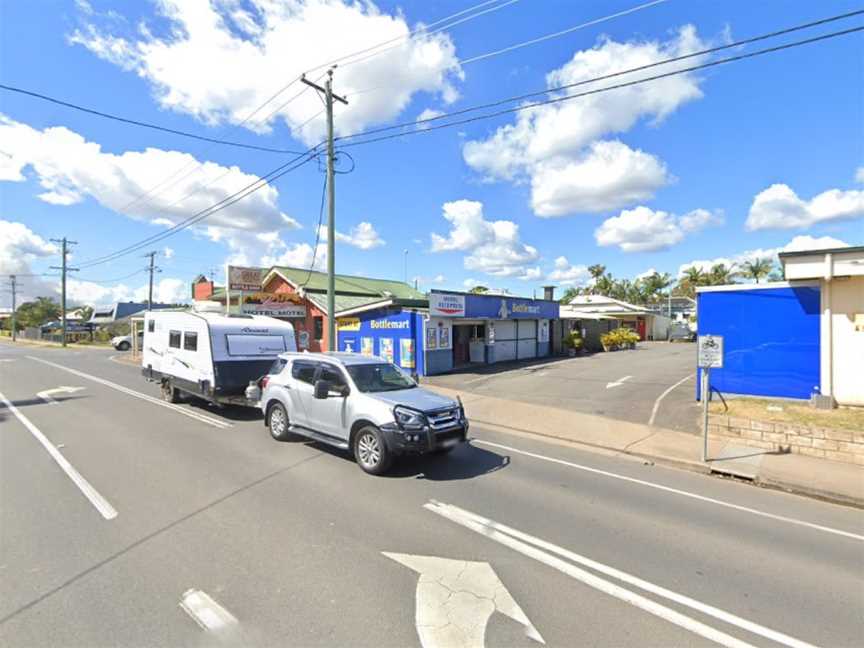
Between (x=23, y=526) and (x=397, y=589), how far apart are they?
4313mm

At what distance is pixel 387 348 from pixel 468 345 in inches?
212

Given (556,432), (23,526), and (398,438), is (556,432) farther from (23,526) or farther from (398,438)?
(23,526)

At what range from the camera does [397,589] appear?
370 centimetres

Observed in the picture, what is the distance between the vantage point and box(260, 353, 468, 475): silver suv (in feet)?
21.4

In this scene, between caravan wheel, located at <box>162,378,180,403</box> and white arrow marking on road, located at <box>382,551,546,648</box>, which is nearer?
white arrow marking on road, located at <box>382,551,546,648</box>

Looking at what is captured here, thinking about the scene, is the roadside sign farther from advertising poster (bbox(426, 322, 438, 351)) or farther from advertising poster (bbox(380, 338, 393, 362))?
advertising poster (bbox(380, 338, 393, 362))

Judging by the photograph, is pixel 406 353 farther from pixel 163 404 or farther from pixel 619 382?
pixel 163 404

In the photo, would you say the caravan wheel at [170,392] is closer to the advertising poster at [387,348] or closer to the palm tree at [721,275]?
the advertising poster at [387,348]

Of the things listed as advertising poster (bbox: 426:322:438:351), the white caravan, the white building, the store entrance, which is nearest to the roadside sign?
the white building

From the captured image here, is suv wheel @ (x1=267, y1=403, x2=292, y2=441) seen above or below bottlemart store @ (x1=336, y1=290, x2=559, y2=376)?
below

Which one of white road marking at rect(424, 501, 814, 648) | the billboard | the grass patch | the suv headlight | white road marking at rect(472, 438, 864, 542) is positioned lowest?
white road marking at rect(472, 438, 864, 542)

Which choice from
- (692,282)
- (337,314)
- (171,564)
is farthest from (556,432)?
(692,282)

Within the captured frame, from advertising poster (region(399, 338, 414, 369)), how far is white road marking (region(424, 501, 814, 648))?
12834mm

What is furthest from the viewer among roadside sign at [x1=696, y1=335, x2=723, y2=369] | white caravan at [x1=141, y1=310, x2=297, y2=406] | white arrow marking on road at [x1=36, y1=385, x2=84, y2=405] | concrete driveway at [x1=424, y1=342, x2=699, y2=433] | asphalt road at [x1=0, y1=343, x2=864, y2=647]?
white arrow marking on road at [x1=36, y1=385, x2=84, y2=405]
